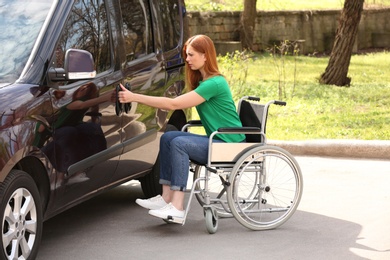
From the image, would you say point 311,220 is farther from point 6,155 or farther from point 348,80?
point 348,80

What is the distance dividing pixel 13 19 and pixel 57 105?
0.73 metres

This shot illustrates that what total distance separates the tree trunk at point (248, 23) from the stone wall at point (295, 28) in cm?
45

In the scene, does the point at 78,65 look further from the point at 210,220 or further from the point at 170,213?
the point at 210,220

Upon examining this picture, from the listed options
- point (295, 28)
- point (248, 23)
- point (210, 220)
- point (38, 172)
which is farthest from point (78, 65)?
point (295, 28)

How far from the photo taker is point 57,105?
6.16 metres

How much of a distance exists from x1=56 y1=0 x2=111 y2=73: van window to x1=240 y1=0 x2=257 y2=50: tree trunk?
71.9ft

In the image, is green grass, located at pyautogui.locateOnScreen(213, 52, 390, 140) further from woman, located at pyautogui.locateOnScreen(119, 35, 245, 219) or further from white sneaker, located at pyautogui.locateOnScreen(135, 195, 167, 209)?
white sneaker, located at pyautogui.locateOnScreen(135, 195, 167, 209)

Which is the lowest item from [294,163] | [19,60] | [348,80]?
[348,80]

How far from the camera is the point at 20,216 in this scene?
5.84 m

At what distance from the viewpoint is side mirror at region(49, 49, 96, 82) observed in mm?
6082

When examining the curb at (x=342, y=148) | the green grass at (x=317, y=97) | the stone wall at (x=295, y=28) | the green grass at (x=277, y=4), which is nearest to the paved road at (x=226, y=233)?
the curb at (x=342, y=148)

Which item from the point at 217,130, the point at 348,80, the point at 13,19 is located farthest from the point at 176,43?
the point at 348,80

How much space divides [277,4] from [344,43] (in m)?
15.4

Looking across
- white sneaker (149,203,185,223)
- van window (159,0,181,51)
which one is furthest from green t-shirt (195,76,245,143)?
van window (159,0,181,51)
